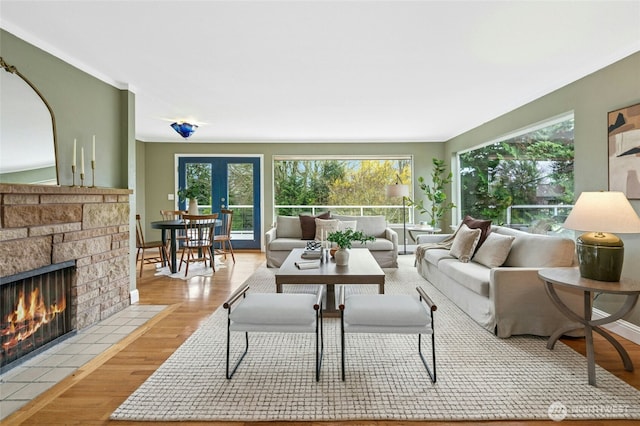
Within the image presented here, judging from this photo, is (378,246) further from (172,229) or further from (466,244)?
(172,229)

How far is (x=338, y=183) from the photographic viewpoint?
7305mm

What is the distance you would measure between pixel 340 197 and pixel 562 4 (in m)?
5.38

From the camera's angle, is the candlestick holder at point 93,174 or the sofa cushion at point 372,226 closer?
the candlestick holder at point 93,174

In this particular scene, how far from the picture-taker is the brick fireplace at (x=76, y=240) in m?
2.37

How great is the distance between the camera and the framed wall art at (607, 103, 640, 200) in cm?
270

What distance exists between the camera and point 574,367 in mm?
2273

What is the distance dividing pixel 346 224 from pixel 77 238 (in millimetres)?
3764

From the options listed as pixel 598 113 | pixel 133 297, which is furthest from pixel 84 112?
pixel 598 113

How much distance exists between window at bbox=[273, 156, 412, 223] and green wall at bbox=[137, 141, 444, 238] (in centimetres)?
16

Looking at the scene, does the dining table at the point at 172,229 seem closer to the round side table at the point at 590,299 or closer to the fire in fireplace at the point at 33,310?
the fire in fireplace at the point at 33,310

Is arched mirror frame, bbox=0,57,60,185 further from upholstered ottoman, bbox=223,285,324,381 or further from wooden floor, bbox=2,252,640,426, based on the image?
upholstered ottoman, bbox=223,285,324,381

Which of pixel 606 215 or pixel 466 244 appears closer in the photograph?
pixel 606 215

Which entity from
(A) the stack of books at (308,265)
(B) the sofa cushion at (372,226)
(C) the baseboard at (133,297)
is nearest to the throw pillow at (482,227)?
(B) the sofa cushion at (372,226)

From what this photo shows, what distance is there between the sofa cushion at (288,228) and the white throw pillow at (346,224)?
2.42 feet
